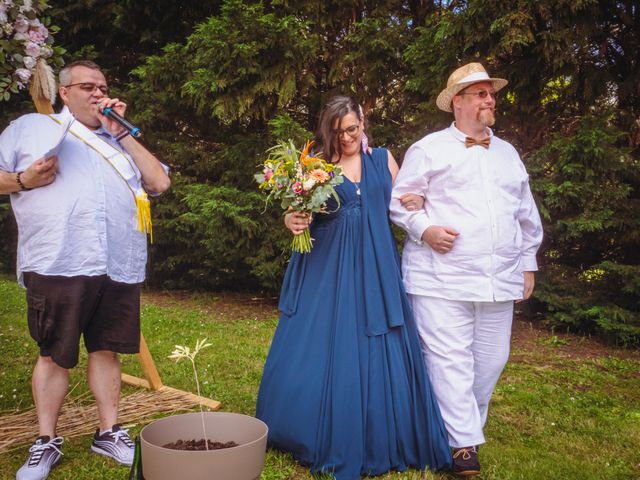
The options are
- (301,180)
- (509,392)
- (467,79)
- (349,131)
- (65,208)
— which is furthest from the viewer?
(509,392)

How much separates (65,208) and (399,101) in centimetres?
550

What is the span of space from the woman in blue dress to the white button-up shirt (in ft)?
0.38

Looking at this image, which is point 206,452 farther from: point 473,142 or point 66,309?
point 473,142

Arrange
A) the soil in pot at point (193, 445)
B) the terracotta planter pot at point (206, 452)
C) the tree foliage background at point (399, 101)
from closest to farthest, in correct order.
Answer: the terracotta planter pot at point (206, 452) < the soil in pot at point (193, 445) < the tree foliage background at point (399, 101)

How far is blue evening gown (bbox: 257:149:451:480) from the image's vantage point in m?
3.06

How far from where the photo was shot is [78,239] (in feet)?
9.75

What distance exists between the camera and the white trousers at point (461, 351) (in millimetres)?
3184

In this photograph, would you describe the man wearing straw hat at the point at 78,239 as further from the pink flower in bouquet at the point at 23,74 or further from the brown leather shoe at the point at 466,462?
the brown leather shoe at the point at 466,462

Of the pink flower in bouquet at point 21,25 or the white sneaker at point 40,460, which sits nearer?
the white sneaker at point 40,460

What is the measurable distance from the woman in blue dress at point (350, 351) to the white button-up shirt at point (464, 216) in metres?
0.12

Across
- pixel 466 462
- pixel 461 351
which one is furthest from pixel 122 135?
pixel 466 462

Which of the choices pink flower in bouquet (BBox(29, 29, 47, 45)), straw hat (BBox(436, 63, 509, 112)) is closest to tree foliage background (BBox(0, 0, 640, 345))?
straw hat (BBox(436, 63, 509, 112))

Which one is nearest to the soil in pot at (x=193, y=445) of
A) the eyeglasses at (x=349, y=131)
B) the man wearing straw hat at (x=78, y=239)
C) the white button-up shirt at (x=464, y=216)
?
the man wearing straw hat at (x=78, y=239)

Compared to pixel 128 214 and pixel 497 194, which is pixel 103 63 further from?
pixel 497 194
